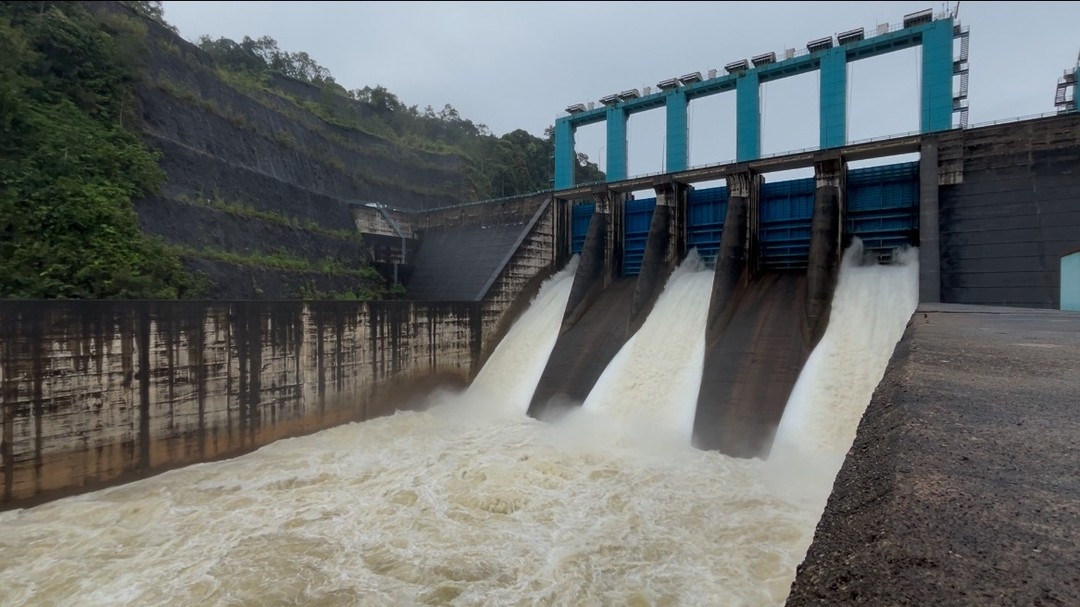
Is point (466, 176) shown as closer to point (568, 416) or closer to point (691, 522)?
point (568, 416)

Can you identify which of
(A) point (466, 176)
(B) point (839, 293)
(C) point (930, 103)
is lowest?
(B) point (839, 293)

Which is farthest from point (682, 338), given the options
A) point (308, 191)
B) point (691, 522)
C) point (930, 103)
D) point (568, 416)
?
point (308, 191)

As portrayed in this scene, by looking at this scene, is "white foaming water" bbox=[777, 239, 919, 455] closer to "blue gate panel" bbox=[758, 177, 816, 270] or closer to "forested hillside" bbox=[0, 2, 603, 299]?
"blue gate panel" bbox=[758, 177, 816, 270]

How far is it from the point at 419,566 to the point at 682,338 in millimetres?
6664

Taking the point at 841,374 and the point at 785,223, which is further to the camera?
the point at 785,223

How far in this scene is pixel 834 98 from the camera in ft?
41.9

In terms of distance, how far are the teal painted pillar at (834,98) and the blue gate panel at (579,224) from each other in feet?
20.1

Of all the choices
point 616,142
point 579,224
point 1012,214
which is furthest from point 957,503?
point 616,142

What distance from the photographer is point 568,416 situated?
30.3 ft

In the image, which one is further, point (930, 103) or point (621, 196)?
point (621, 196)

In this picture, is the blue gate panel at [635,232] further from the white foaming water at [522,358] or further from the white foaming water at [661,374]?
the white foaming water at [661,374]

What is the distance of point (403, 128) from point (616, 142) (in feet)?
60.5

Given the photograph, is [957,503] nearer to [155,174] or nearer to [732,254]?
[732,254]

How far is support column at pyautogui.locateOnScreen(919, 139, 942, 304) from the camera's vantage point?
8.48m
